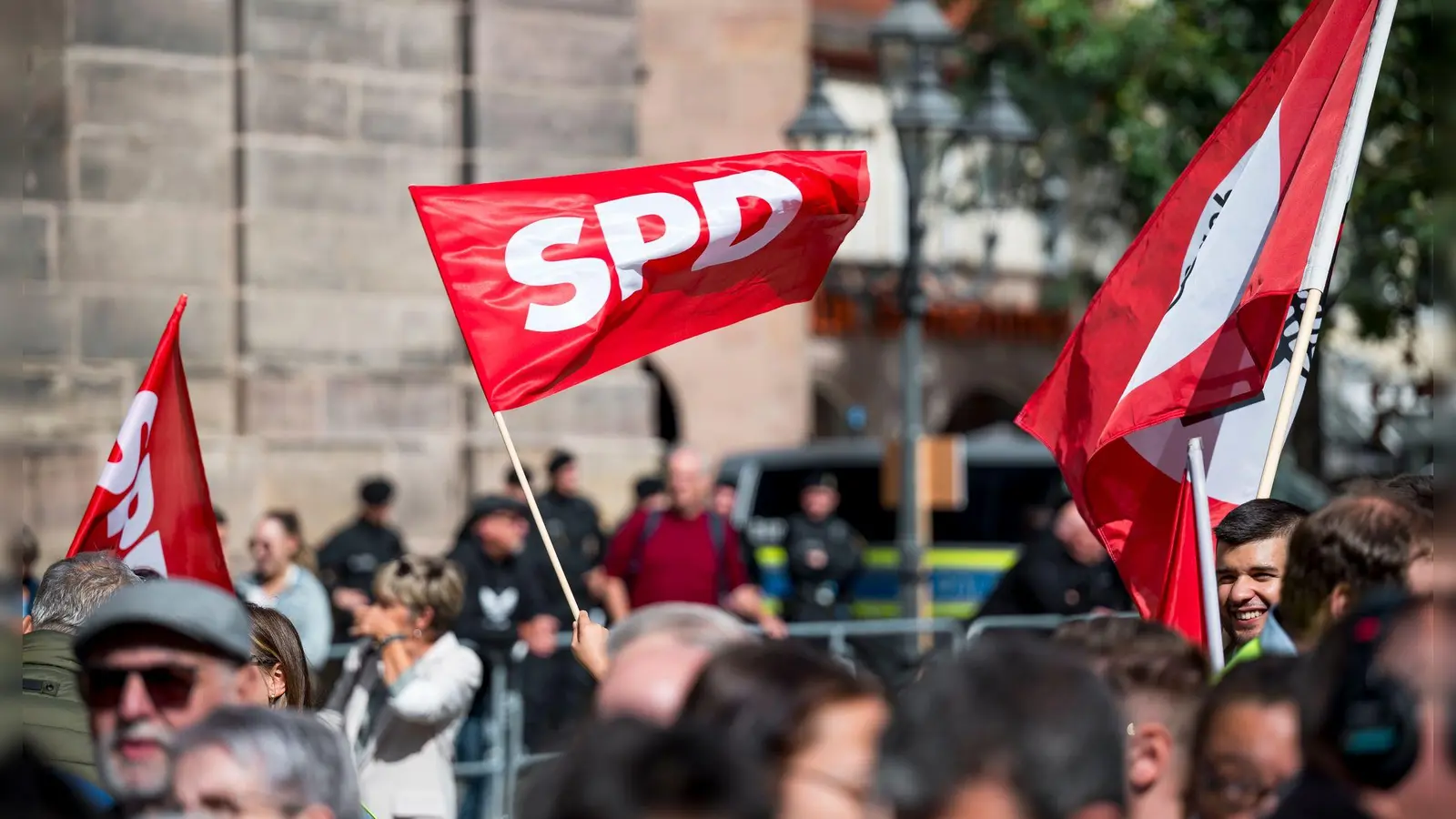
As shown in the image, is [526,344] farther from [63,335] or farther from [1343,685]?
[63,335]

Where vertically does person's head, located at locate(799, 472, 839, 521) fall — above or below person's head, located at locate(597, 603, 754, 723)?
below

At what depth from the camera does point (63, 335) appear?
11086mm

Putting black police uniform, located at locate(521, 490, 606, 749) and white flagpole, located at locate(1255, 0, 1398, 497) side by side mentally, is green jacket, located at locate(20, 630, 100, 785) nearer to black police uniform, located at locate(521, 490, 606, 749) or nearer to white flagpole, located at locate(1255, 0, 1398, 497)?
white flagpole, located at locate(1255, 0, 1398, 497)

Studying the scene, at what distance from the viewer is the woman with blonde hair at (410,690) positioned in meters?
6.57

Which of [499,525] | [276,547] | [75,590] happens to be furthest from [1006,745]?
[499,525]

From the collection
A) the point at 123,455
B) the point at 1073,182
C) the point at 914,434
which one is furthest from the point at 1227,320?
the point at 1073,182

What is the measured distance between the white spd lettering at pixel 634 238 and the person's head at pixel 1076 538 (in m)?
4.28

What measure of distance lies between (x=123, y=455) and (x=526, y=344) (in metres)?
1.16

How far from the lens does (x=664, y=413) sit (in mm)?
30000

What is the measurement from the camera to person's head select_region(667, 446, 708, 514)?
446 inches

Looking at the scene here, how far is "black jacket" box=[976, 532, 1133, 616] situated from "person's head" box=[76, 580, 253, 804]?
704 centimetres

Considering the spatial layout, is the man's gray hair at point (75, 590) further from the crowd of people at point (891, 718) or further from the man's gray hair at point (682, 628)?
the man's gray hair at point (682, 628)

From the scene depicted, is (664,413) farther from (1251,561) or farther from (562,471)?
(1251,561)

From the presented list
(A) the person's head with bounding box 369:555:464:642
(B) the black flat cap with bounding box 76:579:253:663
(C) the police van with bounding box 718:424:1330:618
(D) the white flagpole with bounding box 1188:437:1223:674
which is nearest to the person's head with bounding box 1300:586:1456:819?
(B) the black flat cap with bounding box 76:579:253:663
